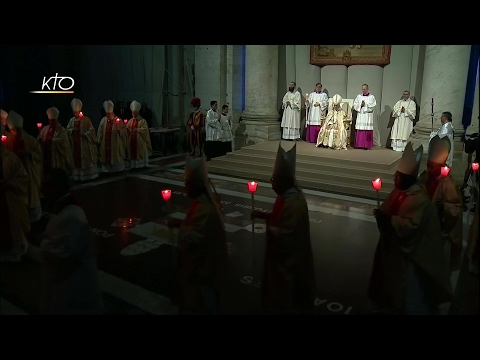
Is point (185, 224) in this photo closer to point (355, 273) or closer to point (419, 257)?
point (419, 257)

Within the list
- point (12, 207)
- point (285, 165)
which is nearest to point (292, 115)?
point (12, 207)

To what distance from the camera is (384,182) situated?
9375mm

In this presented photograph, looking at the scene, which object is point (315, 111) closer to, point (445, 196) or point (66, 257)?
point (445, 196)

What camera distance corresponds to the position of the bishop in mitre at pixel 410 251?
3818 millimetres

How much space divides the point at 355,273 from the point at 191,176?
2.78 metres

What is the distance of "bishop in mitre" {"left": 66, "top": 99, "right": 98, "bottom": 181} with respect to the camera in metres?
9.63

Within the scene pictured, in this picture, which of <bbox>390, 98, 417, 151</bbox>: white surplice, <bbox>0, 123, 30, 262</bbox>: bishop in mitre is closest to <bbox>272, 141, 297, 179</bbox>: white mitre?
<bbox>0, 123, 30, 262</bbox>: bishop in mitre

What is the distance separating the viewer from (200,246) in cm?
373

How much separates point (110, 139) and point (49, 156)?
2592 millimetres

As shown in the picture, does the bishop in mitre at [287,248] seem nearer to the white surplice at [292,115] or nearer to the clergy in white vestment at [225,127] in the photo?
the clergy in white vestment at [225,127]

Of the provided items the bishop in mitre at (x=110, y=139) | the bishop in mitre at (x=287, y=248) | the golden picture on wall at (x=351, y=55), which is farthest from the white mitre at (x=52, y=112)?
the golden picture on wall at (x=351, y=55)

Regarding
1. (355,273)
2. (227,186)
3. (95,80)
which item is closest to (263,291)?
(355,273)

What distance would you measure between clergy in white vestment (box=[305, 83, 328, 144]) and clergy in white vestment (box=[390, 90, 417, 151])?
197 cm

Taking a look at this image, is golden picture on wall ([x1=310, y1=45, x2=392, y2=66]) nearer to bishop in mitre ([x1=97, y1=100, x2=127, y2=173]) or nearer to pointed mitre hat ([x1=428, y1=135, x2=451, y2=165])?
bishop in mitre ([x1=97, y1=100, x2=127, y2=173])
